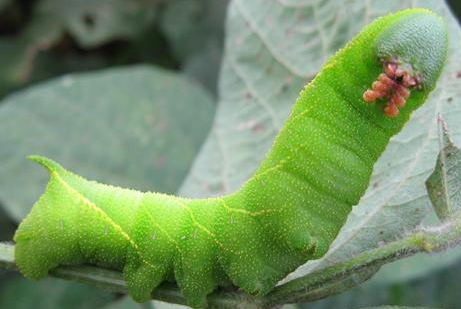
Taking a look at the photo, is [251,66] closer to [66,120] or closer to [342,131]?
[66,120]

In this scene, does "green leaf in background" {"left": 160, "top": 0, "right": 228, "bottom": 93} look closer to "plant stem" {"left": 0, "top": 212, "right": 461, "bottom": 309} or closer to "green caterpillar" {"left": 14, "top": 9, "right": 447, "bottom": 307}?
"green caterpillar" {"left": 14, "top": 9, "right": 447, "bottom": 307}

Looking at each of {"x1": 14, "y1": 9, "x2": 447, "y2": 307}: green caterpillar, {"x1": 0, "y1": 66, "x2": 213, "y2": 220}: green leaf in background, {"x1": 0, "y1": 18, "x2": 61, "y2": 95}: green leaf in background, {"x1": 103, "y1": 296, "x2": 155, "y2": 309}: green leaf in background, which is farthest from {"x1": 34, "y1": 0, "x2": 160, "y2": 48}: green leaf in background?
{"x1": 14, "y1": 9, "x2": 447, "y2": 307}: green caterpillar

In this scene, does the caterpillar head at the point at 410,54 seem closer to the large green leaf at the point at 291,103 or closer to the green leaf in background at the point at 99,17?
the large green leaf at the point at 291,103

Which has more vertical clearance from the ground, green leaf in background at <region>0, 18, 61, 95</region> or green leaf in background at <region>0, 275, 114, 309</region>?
green leaf in background at <region>0, 18, 61, 95</region>

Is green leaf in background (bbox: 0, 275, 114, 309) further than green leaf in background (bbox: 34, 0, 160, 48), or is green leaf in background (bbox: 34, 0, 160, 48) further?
green leaf in background (bbox: 34, 0, 160, 48)

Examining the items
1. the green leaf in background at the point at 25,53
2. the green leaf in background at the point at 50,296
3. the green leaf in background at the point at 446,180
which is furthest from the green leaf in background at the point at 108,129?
the green leaf in background at the point at 446,180
